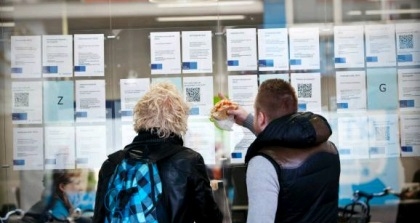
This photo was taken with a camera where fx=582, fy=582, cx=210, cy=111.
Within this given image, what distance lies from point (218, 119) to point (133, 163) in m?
1.56

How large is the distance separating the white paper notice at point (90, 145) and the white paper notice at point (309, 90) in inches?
71.8

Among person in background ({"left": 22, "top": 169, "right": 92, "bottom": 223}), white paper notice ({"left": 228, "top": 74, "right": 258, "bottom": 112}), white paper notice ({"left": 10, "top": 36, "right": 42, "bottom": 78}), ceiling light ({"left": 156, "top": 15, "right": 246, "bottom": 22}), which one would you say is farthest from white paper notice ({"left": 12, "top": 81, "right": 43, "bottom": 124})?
white paper notice ({"left": 228, "top": 74, "right": 258, "bottom": 112})

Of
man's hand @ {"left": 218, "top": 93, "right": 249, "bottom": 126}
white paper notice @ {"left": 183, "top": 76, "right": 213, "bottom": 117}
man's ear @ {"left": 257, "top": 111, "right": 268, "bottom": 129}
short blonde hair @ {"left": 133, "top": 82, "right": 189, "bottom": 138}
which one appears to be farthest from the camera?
white paper notice @ {"left": 183, "top": 76, "right": 213, "bottom": 117}

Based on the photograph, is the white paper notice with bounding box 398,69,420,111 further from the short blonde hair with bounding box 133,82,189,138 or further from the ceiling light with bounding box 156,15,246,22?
the short blonde hair with bounding box 133,82,189,138

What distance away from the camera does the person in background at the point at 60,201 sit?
532 cm

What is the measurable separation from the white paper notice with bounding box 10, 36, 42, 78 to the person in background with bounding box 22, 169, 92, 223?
0.95 metres

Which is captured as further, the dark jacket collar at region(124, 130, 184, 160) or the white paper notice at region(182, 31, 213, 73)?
the white paper notice at region(182, 31, 213, 73)

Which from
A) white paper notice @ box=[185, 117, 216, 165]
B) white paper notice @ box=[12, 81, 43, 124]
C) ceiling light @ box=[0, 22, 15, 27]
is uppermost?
ceiling light @ box=[0, 22, 15, 27]

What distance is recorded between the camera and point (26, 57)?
5.38 m

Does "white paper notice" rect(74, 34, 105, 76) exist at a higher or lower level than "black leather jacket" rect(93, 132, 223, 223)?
higher

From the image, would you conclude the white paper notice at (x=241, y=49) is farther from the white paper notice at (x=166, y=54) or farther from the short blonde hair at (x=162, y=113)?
the short blonde hair at (x=162, y=113)

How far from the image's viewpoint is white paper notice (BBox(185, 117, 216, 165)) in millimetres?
5301

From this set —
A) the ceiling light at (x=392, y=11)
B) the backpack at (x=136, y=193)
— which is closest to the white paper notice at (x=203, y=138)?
the ceiling light at (x=392, y=11)

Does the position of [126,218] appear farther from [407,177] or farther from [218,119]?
[407,177]
